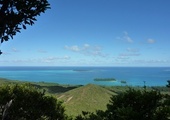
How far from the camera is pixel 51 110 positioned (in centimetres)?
1391

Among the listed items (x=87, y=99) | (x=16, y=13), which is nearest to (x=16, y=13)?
(x=16, y=13)

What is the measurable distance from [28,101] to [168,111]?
28.4ft

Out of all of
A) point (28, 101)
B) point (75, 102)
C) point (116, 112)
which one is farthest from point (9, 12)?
point (75, 102)

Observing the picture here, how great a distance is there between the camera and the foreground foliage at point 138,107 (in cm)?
675

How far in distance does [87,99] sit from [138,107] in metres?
63.8

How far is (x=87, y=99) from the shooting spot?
70.6 metres

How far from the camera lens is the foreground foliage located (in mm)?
6746

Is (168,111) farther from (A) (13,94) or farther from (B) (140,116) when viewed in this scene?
(A) (13,94)

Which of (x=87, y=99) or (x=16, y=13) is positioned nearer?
(x=16, y=13)

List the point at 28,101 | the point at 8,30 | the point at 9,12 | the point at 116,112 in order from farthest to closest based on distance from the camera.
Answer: the point at 28,101, the point at 8,30, the point at 9,12, the point at 116,112

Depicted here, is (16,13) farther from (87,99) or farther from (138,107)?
(87,99)

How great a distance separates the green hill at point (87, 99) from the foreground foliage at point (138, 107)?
180 ft

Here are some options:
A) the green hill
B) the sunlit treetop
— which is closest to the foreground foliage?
the sunlit treetop

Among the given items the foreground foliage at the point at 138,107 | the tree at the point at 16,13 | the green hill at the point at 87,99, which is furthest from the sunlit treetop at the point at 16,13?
the green hill at the point at 87,99
